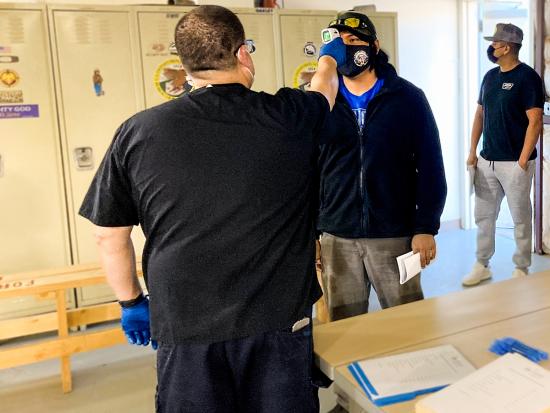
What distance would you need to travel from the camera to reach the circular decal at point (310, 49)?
422 cm

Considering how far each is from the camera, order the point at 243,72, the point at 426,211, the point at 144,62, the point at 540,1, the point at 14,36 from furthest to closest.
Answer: the point at 540,1, the point at 144,62, the point at 14,36, the point at 426,211, the point at 243,72

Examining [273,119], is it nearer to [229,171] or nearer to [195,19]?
[229,171]

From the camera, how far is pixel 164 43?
382 cm

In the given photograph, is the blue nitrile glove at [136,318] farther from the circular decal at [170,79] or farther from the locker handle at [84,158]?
the circular decal at [170,79]

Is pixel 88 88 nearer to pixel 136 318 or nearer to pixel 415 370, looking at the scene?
pixel 136 318

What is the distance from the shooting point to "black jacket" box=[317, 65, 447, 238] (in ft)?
6.53

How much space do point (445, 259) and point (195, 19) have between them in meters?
3.93

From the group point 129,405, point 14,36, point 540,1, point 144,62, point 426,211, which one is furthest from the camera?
point 540,1

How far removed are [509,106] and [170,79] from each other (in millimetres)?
2328

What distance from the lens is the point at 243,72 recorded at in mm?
1427

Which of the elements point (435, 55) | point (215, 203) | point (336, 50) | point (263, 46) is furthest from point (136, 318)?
point (435, 55)

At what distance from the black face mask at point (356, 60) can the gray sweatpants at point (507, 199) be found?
2.27 meters

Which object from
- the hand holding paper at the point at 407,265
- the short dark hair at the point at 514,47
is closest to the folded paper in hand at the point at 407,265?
the hand holding paper at the point at 407,265

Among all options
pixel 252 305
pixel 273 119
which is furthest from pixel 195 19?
pixel 252 305
